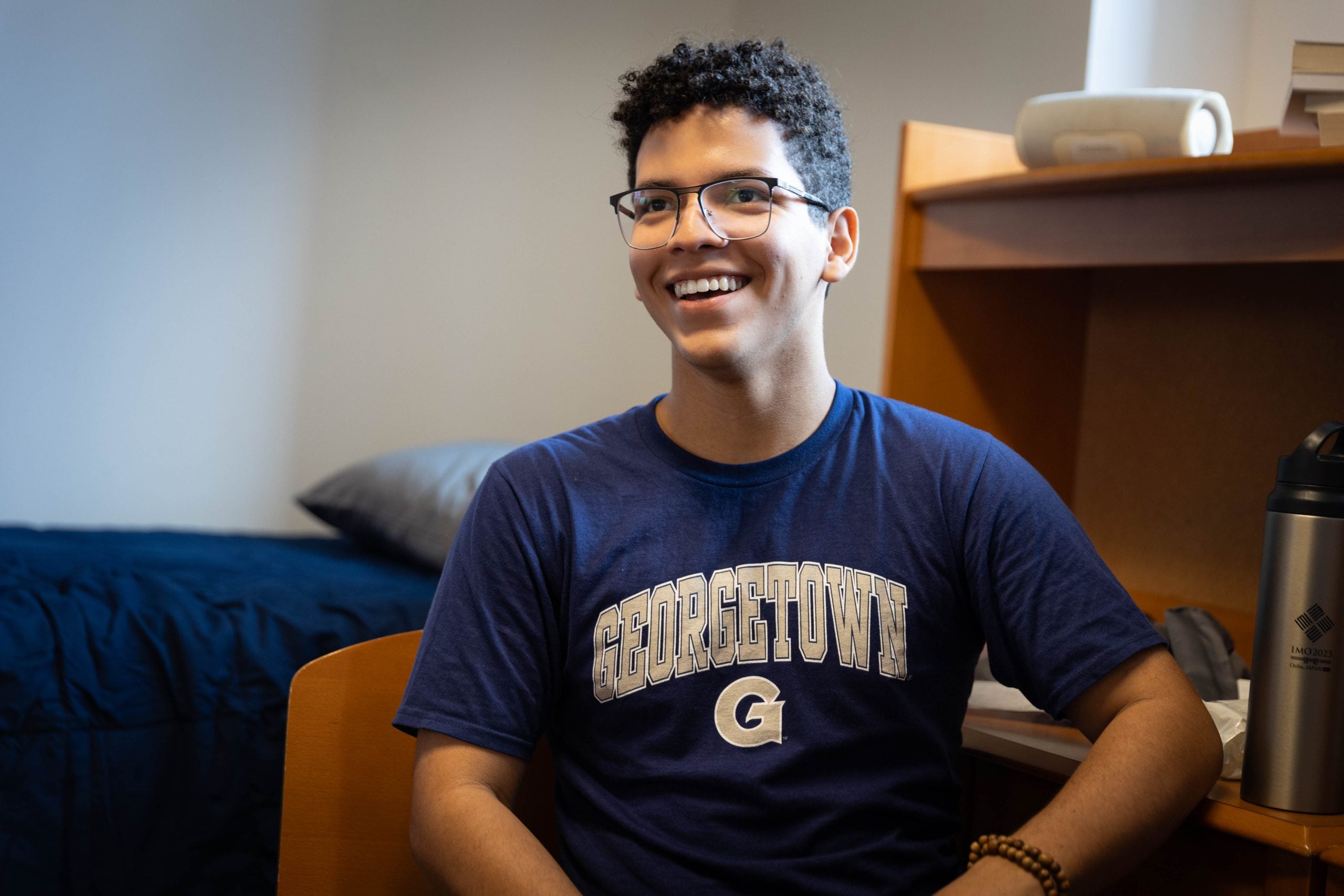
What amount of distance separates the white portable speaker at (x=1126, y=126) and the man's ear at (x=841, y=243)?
0.35m

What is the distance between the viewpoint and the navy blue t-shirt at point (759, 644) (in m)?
0.95

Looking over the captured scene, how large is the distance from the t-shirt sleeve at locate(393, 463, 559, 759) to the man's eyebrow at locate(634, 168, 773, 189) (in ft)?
0.99

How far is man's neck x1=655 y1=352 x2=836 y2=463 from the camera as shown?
1.06m

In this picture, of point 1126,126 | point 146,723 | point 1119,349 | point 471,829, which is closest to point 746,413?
point 471,829

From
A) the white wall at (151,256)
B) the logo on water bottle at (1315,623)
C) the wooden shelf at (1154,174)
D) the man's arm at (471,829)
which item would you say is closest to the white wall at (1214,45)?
the wooden shelf at (1154,174)

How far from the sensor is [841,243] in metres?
1.17

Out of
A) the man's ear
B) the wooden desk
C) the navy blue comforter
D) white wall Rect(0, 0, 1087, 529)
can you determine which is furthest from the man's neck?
white wall Rect(0, 0, 1087, 529)

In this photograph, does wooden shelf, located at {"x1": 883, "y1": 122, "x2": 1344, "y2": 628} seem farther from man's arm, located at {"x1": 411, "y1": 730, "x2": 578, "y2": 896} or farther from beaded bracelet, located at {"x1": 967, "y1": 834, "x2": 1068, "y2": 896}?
man's arm, located at {"x1": 411, "y1": 730, "x2": 578, "y2": 896}

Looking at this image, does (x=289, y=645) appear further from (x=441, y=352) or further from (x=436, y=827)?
(x=441, y=352)

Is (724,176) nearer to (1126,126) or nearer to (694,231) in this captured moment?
(694,231)

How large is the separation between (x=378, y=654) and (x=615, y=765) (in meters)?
0.27

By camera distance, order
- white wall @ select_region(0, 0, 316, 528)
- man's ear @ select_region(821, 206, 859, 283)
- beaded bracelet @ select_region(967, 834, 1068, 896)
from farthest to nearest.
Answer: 1. white wall @ select_region(0, 0, 316, 528)
2. man's ear @ select_region(821, 206, 859, 283)
3. beaded bracelet @ select_region(967, 834, 1068, 896)

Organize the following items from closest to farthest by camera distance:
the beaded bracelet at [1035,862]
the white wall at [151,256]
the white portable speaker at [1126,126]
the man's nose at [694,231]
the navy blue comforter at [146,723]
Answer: the beaded bracelet at [1035,862] < the man's nose at [694,231] < the white portable speaker at [1126,126] < the navy blue comforter at [146,723] < the white wall at [151,256]

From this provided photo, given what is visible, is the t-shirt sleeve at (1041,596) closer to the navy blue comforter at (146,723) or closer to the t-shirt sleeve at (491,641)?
the t-shirt sleeve at (491,641)
